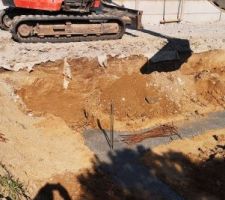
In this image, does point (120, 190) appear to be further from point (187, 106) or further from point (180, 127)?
point (187, 106)

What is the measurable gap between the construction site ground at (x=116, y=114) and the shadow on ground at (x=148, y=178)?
0.10 feet

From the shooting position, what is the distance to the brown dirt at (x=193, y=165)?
12.4 metres

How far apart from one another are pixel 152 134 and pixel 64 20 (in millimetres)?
5694

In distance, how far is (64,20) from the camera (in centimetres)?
1652

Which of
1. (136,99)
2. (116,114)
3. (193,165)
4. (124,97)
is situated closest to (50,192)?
(193,165)

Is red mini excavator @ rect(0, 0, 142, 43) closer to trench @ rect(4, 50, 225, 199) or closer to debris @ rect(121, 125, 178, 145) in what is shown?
trench @ rect(4, 50, 225, 199)

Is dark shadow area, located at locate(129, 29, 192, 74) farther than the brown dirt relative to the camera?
Yes

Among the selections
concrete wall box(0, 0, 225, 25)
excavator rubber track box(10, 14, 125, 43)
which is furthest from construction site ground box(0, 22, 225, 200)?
concrete wall box(0, 0, 225, 25)

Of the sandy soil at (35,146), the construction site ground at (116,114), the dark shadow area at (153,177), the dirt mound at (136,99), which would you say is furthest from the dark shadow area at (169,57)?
the sandy soil at (35,146)

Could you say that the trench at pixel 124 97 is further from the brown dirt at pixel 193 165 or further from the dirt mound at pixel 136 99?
the brown dirt at pixel 193 165

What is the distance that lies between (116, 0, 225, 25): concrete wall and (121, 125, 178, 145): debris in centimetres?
729

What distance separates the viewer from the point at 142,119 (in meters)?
15.9

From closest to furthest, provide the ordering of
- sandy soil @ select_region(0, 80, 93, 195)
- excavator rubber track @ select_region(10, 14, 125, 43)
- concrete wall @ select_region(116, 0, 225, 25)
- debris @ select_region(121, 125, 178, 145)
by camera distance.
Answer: sandy soil @ select_region(0, 80, 93, 195) < debris @ select_region(121, 125, 178, 145) < excavator rubber track @ select_region(10, 14, 125, 43) < concrete wall @ select_region(116, 0, 225, 25)

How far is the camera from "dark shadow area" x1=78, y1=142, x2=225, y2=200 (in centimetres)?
1205
